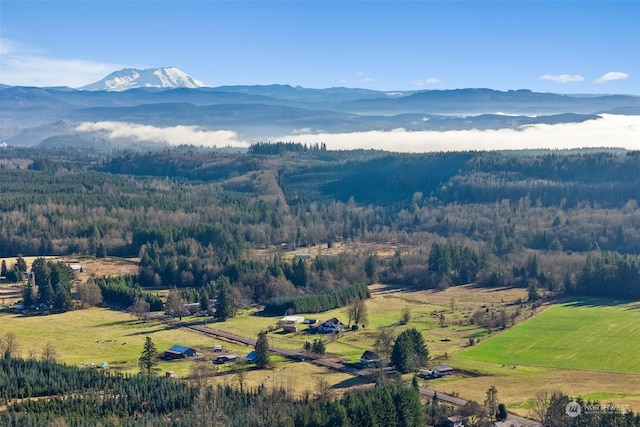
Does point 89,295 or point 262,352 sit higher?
point 262,352

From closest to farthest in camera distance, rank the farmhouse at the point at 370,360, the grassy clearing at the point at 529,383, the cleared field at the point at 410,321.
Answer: the grassy clearing at the point at 529,383
the farmhouse at the point at 370,360
the cleared field at the point at 410,321

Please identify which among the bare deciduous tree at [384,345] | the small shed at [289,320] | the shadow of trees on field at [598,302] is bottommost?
the small shed at [289,320]

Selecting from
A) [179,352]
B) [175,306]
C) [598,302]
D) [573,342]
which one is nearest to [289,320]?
[175,306]

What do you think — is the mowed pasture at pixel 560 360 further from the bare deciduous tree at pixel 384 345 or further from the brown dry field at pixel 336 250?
the brown dry field at pixel 336 250

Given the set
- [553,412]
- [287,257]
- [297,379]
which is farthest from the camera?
[287,257]

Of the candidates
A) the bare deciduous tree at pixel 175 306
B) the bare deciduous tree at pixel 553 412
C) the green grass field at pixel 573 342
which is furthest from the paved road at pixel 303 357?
the green grass field at pixel 573 342

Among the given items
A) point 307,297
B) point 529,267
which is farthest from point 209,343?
point 529,267

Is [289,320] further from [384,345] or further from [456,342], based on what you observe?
[456,342]
